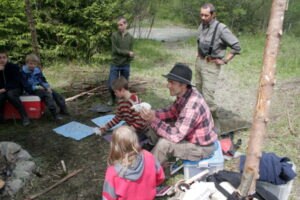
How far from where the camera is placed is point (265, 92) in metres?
2.22

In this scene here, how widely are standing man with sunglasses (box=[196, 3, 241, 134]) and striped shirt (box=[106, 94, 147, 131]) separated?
160 cm

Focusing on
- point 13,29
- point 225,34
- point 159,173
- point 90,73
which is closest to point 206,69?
point 225,34

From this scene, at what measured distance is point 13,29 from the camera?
808cm

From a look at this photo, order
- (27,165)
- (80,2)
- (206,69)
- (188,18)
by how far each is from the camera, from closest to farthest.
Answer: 1. (27,165)
2. (206,69)
3. (80,2)
4. (188,18)

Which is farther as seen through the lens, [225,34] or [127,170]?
[225,34]

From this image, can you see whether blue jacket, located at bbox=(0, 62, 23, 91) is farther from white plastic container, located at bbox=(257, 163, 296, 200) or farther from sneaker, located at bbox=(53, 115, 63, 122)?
white plastic container, located at bbox=(257, 163, 296, 200)

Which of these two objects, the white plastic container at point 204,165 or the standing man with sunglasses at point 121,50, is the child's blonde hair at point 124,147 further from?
the standing man with sunglasses at point 121,50

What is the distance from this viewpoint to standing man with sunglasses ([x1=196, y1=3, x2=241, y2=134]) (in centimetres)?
429

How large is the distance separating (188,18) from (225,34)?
19.4 meters

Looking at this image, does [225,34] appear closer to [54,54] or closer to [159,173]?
[159,173]

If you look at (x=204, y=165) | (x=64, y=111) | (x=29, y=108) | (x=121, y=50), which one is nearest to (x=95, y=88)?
(x=64, y=111)

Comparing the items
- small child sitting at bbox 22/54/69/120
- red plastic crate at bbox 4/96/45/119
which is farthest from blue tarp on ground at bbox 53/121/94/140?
red plastic crate at bbox 4/96/45/119

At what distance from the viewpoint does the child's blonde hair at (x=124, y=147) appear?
2209 mm

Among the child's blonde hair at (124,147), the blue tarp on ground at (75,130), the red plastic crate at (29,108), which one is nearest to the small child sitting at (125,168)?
the child's blonde hair at (124,147)
